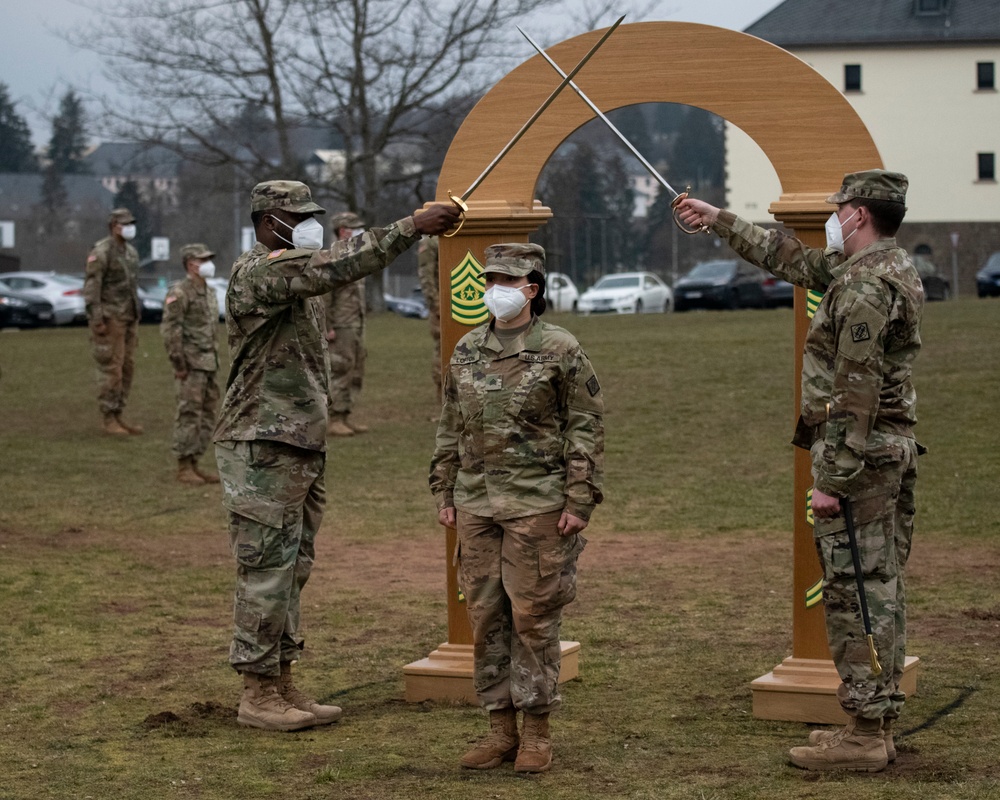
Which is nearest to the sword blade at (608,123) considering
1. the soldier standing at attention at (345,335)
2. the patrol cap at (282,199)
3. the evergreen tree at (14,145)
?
the patrol cap at (282,199)

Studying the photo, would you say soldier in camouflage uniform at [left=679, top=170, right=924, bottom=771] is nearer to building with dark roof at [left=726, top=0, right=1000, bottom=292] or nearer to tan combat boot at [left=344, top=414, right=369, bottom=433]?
tan combat boot at [left=344, top=414, right=369, bottom=433]

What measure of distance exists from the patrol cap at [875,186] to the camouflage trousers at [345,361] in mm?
10650

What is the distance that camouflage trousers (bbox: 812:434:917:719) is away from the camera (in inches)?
232

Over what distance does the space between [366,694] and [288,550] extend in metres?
1.00

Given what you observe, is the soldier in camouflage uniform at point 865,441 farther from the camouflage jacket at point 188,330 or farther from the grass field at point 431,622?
the camouflage jacket at point 188,330

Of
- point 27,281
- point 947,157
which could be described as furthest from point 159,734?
point 947,157

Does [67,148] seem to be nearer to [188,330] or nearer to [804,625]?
[188,330]

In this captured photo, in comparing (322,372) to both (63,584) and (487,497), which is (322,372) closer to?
(487,497)

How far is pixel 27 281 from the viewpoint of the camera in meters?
41.5

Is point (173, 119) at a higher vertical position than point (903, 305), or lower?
higher

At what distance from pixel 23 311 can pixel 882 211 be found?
35.1 m

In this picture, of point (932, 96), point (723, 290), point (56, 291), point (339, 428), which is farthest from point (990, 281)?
point (932, 96)

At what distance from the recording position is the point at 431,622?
896cm

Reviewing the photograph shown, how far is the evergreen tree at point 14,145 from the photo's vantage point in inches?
4257
